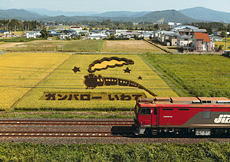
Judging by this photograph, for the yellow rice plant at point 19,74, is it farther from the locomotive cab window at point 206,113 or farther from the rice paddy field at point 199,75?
the rice paddy field at point 199,75

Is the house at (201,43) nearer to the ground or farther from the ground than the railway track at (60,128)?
farther from the ground

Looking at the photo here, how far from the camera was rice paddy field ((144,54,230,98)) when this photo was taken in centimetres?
3924

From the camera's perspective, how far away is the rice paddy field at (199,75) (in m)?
39.2

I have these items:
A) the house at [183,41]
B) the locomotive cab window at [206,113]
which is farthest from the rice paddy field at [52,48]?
the locomotive cab window at [206,113]

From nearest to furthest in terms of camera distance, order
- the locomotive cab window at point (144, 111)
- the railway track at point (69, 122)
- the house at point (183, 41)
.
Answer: the locomotive cab window at point (144, 111), the railway track at point (69, 122), the house at point (183, 41)

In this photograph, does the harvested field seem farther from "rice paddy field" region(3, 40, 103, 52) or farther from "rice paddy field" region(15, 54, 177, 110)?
"rice paddy field" region(15, 54, 177, 110)

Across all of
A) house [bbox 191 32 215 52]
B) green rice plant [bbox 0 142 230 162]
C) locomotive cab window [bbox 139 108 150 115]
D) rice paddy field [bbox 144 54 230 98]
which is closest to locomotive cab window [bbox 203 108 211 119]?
green rice plant [bbox 0 142 230 162]

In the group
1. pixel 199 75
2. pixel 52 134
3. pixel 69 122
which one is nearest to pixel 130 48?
pixel 199 75

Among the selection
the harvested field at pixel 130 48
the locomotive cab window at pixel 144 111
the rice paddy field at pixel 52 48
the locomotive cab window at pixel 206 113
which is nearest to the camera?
the locomotive cab window at pixel 144 111

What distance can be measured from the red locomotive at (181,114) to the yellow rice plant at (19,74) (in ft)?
68.5

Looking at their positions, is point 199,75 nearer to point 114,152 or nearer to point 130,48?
point 114,152

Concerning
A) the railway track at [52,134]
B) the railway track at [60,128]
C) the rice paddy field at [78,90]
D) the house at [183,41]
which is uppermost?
the house at [183,41]

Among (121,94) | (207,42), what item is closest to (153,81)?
(121,94)

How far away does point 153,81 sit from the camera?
44969 millimetres
